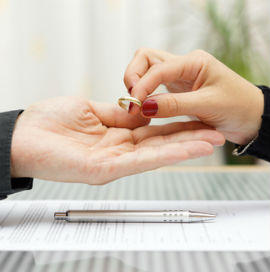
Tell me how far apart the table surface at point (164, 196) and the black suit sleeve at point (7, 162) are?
100 millimetres

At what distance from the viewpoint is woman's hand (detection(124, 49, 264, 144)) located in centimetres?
60

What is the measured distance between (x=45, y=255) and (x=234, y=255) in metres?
0.22

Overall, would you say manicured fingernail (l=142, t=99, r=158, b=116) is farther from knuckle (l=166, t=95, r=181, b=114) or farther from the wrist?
the wrist

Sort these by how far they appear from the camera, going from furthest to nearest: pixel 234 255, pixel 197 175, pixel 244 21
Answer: pixel 244 21
pixel 197 175
pixel 234 255

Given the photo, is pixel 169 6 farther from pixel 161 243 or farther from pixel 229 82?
pixel 161 243

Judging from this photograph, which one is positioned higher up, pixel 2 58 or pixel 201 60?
pixel 201 60

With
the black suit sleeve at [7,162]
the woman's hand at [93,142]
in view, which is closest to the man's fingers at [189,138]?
the woman's hand at [93,142]

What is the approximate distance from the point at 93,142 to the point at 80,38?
94cm

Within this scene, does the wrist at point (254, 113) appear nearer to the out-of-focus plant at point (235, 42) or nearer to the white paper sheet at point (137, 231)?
the white paper sheet at point (137, 231)

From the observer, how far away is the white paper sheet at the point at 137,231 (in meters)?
0.45

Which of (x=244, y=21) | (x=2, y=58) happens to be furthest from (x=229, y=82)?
(x=2, y=58)

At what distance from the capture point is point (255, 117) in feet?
2.16

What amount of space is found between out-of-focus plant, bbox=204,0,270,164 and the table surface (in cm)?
Result: 67

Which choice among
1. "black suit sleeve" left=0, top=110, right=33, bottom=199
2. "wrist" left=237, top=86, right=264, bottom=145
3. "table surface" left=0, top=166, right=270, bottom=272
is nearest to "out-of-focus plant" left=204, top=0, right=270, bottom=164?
"table surface" left=0, top=166, right=270, bottom=272
